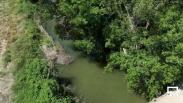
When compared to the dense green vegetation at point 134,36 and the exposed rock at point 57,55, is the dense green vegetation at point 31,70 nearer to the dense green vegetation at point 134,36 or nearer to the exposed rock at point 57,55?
the exposed rock at point 57,55

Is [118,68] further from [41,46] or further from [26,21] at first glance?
[26,21]

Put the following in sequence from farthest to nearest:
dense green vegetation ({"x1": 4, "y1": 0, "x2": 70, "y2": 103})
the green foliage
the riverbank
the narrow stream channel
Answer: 1. the green foliage
2. the narrow stream channel
3. the riverbank
4. dense green vegetation ({"x1": 4, "y1": 0, "x2": 70, "y2": 103})

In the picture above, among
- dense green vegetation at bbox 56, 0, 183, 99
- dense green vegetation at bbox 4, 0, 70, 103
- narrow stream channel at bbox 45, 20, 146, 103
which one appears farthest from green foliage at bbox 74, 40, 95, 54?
dense green vegetation at bbox 4, 0, 70, 103

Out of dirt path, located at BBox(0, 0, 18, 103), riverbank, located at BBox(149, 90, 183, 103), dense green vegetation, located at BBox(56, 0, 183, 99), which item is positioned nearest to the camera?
dense green vegetation, located at BBox(56, 0, 183, 99)

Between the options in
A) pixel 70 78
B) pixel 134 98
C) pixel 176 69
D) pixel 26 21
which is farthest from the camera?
pixel 26 21

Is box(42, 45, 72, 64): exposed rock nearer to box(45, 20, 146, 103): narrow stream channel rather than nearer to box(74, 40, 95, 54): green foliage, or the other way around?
box(45, 20, 146, 103): narrow stream channel

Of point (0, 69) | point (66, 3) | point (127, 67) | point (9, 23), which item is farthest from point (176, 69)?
point (9, 23)

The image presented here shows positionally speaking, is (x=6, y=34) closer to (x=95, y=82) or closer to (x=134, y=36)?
(x=95, y=82)

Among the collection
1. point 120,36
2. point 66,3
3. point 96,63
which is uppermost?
point 66,3
